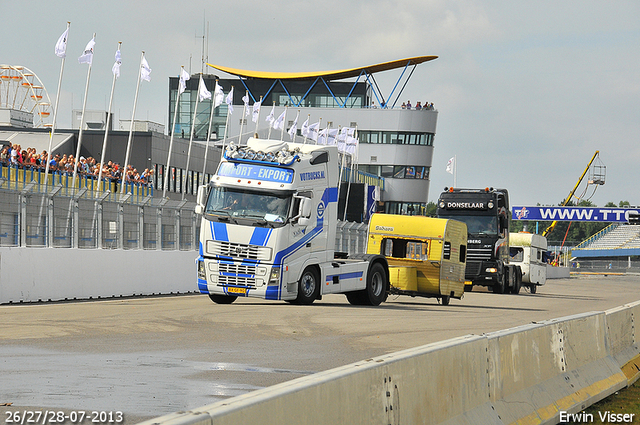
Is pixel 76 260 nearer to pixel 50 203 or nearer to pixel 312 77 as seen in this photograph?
pixel 50 203

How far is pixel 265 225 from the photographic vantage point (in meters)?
19.7

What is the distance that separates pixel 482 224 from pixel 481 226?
0.31 ft

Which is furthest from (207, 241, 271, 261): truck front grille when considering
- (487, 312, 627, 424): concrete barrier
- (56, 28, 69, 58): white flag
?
(56, 28, 69, 58): white flag

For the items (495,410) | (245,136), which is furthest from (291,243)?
(245,136)

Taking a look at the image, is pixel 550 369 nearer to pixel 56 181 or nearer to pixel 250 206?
pixel 250 206

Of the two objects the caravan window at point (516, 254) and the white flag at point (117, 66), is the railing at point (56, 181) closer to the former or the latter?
the white flag at point (117, 66)

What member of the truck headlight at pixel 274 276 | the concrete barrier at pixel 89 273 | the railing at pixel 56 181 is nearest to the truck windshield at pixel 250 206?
the truck headlight at pixel 274 276

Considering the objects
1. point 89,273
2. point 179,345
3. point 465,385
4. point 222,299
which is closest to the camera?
point 465,385

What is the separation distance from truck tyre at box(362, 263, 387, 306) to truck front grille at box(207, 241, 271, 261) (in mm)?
3946

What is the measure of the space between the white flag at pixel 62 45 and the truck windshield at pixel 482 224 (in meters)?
15.7

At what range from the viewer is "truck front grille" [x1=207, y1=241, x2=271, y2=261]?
19641 mm

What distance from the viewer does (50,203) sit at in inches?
844

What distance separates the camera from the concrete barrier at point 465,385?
177 inches

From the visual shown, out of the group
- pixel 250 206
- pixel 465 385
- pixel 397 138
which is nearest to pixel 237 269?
pixel 250 206
